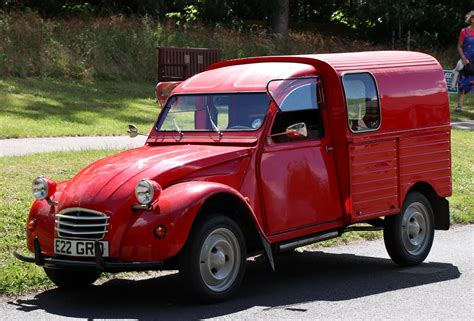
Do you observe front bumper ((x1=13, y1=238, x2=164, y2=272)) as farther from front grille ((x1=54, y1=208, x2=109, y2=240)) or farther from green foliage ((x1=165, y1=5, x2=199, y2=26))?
green foliage ((x1=165, y1=5, x2=199, y2=26))

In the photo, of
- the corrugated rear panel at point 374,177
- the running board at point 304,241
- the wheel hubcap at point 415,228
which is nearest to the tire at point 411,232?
the wheel hubcap at point 415,228

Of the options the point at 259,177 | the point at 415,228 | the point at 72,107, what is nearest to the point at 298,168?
the point at 259,177

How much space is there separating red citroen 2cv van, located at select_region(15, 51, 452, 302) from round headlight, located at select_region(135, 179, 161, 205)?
11 mm

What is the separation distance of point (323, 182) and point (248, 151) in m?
0.89

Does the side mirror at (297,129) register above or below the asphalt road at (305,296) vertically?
above

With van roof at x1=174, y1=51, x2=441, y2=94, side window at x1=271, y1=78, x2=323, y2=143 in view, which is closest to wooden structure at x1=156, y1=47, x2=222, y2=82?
van roof at x1=174, y1=51, x2=441, y2=94

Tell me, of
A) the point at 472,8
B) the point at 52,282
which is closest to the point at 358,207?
the point at 52,282

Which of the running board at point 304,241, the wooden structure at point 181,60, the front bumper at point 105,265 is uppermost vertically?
the wooden structure at point 181,60

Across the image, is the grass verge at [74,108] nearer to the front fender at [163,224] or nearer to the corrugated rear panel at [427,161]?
the corrugated rear panel at [427,161]

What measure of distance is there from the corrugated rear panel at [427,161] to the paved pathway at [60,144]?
19.2 feet

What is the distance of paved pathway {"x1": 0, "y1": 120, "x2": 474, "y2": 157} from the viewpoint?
47.1 ft

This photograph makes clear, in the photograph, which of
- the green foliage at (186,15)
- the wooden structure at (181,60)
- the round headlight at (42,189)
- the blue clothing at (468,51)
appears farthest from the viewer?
the green foliage at (186,15)

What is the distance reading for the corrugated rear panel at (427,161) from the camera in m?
9.99

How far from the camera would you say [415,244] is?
1012 centimetres
